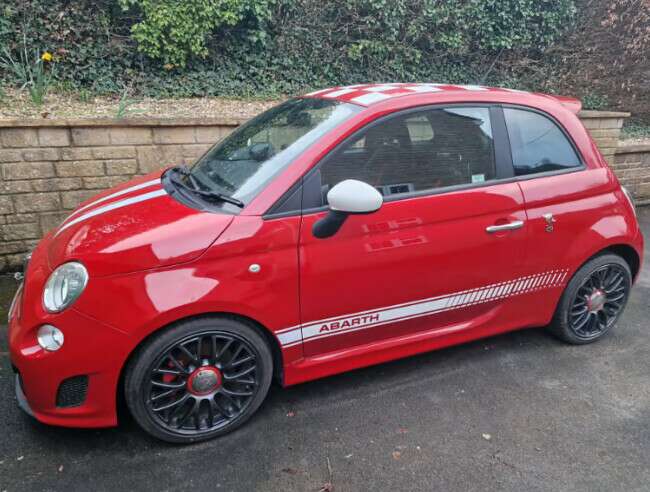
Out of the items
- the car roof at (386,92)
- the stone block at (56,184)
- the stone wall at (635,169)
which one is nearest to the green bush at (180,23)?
the stone block at (56,184)

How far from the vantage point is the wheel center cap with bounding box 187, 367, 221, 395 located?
238cm

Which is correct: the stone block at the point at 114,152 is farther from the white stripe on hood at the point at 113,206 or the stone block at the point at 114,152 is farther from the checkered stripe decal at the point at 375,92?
the checkered stripe decal at the point at 375,92

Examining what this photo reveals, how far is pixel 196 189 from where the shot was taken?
8.75 feet

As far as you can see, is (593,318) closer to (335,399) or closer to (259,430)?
(335,399)

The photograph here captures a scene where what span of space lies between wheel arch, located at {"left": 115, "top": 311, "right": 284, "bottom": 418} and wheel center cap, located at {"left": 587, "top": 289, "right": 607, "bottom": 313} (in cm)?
218

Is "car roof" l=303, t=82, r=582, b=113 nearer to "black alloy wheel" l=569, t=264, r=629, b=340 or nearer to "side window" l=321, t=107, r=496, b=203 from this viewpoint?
"side window" l=321, t=107, r=496, b=203

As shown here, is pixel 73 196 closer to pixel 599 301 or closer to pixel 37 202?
pixel 37 202

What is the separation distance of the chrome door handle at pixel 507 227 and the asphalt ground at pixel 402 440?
0.93m

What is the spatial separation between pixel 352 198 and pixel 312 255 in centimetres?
35

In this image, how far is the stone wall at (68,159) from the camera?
163 inches

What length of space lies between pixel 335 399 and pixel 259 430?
478 millimetres

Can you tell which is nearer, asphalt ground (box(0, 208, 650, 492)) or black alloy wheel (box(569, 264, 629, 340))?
asphalt ground (box(0, 208, 650, 492))

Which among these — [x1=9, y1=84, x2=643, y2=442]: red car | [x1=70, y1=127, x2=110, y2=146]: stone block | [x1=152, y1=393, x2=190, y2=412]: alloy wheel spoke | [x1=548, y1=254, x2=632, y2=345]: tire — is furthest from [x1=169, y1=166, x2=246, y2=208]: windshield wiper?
[x1=548, y1=254, x2=632, y2=345]: tire

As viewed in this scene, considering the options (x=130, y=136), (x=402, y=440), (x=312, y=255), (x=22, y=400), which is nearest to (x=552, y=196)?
(x=312, y=255)
